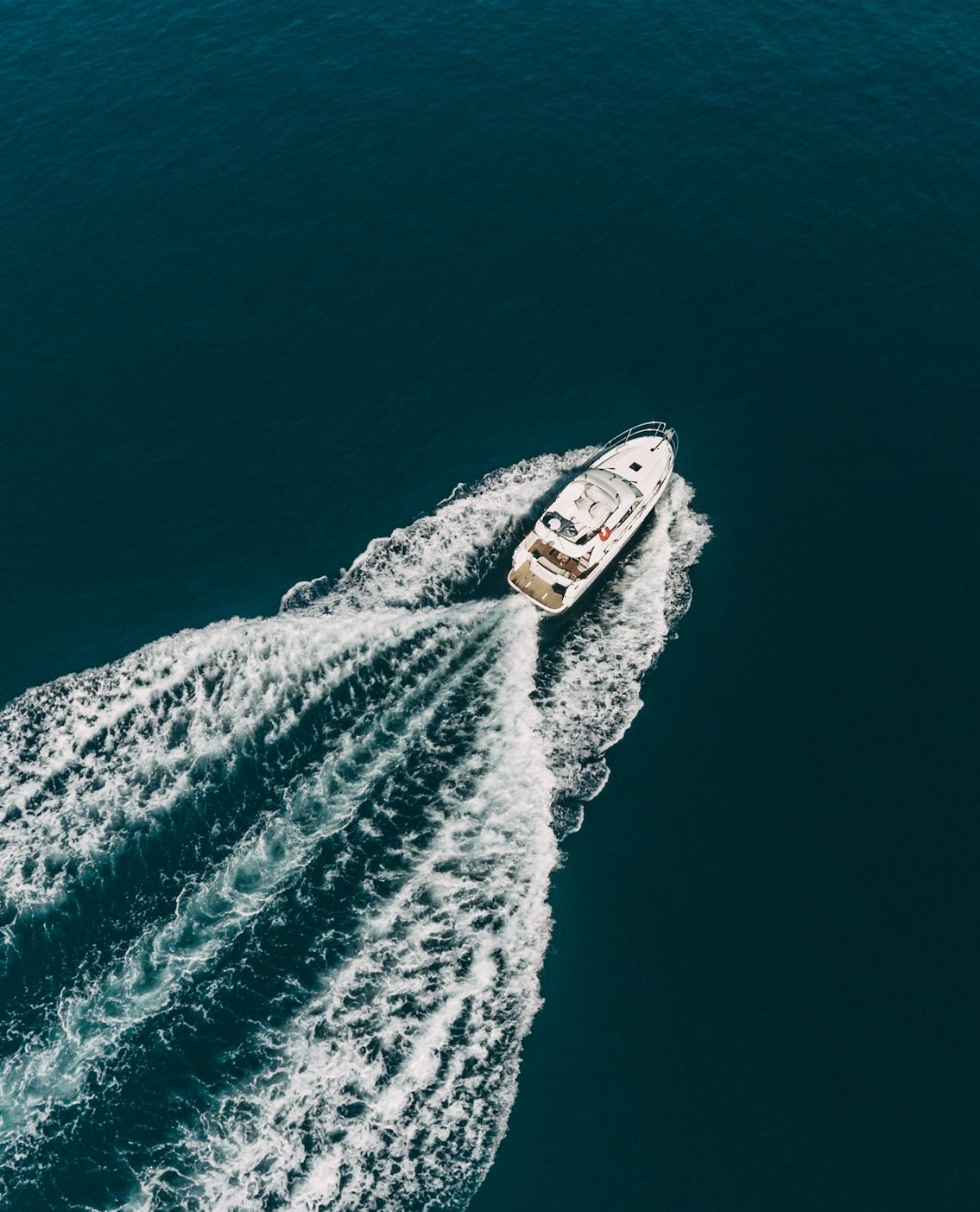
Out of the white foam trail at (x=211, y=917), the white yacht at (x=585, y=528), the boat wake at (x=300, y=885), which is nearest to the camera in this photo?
the boat wake at (x=300, y=885)

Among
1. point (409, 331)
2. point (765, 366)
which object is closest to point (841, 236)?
point (765, 366)

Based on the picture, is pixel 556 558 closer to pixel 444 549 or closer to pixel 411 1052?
pixel 444 549

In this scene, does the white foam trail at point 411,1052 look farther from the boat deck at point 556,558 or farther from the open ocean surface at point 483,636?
the boat deck at point 556,558

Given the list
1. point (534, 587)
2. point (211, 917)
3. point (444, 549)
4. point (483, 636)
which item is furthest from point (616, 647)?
point (211, 917)

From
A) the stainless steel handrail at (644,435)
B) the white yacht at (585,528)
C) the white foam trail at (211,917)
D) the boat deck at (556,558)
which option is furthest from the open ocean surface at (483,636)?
the boat deck at (556,558)

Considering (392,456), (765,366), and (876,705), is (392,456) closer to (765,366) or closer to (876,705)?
(765,366)

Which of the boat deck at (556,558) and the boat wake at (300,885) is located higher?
the boat deck at (556,558)
